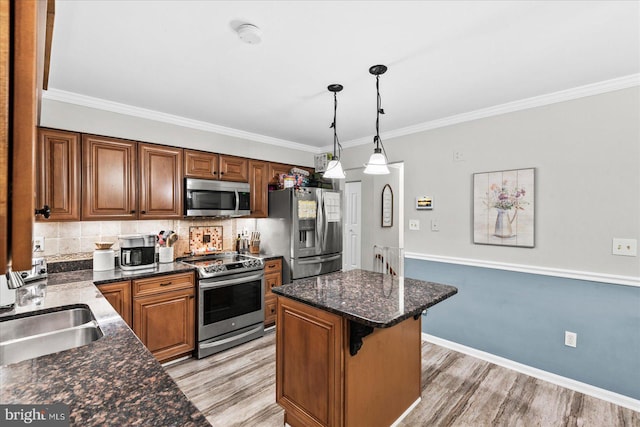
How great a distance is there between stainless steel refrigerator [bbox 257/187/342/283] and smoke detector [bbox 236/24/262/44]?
2031 millimetres

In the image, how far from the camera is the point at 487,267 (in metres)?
2.96

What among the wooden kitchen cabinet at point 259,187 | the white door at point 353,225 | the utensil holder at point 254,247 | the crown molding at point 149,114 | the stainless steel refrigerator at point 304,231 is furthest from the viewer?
the white door at point 353,225

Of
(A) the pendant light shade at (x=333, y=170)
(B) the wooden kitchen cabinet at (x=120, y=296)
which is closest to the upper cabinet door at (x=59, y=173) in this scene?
(B) the wooden kitchen cabinet at (x=120, y=296)

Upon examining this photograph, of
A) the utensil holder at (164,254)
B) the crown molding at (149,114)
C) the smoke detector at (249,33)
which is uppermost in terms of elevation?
the smoke detector at (249,33)

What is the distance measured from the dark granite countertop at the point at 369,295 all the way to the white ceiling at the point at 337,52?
4.95 feet

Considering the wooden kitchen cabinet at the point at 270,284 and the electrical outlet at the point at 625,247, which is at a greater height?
the electrical outlet at the point at 625,247

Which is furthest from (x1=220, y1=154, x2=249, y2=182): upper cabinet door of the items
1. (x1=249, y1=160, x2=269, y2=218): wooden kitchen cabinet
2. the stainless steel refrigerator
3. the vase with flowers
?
the vase with flowers

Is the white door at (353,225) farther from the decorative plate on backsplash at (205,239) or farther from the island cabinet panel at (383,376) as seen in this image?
the island cabinet panel at (383,376)

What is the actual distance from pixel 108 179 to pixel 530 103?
3.83 meters

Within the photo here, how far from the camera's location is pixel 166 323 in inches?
108

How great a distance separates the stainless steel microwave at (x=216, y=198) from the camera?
320 cm

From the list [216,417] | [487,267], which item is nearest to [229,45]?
[216,417]

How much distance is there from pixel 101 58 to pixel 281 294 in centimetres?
195

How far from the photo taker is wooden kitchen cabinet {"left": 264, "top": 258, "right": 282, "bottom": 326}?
356 cm
